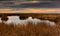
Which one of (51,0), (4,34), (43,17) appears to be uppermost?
(51,0)

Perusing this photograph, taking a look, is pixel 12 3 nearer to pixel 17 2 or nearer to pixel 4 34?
pixel 17 2

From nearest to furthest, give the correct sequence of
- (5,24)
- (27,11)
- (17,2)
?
(27,11) < (17,2) < (5,24)

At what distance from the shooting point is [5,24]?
1.29 metres

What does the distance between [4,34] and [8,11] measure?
197 millimetres

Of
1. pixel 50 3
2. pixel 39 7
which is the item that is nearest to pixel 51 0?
pixel 50 3

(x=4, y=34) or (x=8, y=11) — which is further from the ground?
(x=8, y=11)

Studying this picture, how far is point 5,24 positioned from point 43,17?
373mm

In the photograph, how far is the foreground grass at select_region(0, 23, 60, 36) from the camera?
3.82ft

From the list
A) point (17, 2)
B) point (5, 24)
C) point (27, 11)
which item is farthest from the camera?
point (5, 24)

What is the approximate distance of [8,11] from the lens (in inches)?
43.0

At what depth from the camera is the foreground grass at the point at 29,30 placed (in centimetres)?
116

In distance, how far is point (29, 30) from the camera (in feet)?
3.95

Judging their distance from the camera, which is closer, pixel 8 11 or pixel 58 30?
pixel 8 11

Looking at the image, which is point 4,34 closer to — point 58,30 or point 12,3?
point 12,3
